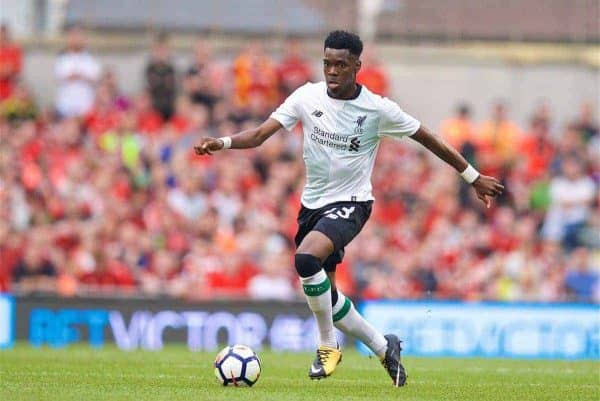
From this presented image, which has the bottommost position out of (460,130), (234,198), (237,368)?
(237,368)

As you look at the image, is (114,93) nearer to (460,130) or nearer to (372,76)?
(372,76)

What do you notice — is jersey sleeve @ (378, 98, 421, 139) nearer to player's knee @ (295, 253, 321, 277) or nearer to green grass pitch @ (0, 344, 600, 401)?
Answer: player's knee @ (295, 253, 321, 277)

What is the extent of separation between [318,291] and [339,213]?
2.19 feet

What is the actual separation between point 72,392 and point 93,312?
31.5 ft

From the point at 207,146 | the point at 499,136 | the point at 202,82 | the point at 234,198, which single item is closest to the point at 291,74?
the point at 202,82

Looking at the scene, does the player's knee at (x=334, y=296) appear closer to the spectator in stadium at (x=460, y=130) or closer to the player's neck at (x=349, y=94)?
the player's neck at (x=349, y=94)

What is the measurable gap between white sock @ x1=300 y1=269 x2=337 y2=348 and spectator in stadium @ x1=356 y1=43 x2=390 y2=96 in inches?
478

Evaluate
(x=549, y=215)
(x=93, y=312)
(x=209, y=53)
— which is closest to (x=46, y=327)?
(x=93, y=312)

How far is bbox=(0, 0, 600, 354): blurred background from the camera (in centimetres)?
2058

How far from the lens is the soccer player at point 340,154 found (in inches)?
431

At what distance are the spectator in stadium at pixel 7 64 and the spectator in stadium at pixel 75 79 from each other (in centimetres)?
73

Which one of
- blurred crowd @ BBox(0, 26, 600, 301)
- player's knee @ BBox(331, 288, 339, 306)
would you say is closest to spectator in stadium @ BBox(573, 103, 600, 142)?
blurred crowd @ BBox(0, 26, 600, 301)

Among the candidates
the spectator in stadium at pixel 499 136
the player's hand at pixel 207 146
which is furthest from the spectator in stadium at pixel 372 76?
the player's hand at pixel 207 146

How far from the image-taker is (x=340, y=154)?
11.1 meters
